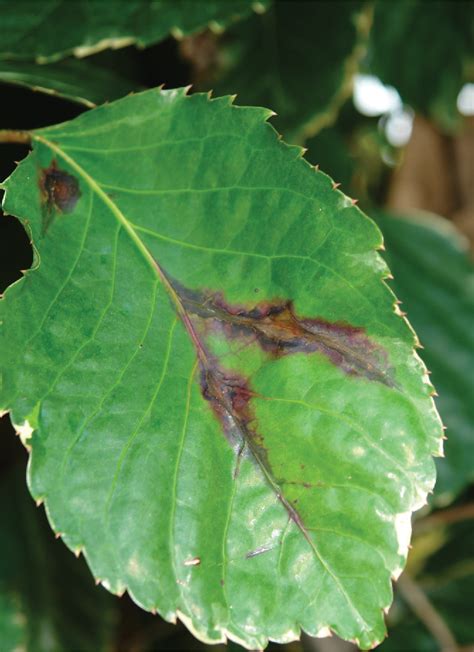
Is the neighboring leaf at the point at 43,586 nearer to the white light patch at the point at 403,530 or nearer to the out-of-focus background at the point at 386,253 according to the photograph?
the out-of-focus background at the point at 386,253

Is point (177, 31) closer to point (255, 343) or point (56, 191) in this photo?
point (56, 191)

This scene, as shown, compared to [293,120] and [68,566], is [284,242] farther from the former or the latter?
[68,566]

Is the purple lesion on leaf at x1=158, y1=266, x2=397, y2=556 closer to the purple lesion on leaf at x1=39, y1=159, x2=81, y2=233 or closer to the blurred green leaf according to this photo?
the purple lesion on leaf at x1=39, y1=159, x2=81, y2=233

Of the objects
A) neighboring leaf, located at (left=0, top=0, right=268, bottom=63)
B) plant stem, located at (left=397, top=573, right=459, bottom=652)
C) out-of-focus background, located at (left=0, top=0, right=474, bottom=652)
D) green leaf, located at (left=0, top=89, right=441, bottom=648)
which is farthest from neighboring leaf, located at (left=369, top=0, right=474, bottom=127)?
plant stem, located at (left=397, top=573, right=459, bottom=652)

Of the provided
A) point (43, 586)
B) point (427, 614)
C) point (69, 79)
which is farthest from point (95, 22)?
point (427, 614)

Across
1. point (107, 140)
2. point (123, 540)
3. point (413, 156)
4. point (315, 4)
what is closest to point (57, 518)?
point (123, 540)
